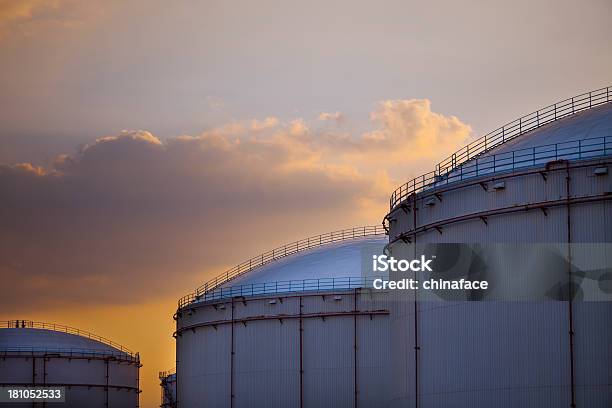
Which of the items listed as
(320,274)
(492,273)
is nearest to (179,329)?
(320,274)

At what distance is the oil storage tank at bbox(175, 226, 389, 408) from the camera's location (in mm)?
59562

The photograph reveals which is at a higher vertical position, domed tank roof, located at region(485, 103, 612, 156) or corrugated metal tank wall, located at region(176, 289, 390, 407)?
domed tank roof, located at region(485, 103, 612, 156)

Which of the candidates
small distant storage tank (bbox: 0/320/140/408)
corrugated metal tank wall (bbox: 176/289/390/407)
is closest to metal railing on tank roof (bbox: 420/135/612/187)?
corrugated metal tank wall (bbox: 176/289/390/407)

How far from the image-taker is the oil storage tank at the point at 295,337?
195 feet

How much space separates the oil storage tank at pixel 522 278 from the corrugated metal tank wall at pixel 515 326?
0.04 meters

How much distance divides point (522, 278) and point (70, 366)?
46636 mm

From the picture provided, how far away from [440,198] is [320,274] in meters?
17.6

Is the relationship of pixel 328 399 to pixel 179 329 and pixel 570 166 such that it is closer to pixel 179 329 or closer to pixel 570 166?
pixel 179 329

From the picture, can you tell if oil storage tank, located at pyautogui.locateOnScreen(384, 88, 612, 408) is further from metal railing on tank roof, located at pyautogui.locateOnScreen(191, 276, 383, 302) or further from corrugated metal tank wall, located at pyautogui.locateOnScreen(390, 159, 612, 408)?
Answer: metal railing on tank roof, located at pyautogui.locateOnScreen(191, 276, 383, 302)

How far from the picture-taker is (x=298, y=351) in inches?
2408

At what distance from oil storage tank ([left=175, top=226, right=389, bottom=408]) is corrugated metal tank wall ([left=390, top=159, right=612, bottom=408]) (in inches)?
465

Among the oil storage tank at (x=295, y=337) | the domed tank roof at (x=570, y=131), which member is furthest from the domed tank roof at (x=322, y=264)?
the domed tank roof at (x=570, y=131)

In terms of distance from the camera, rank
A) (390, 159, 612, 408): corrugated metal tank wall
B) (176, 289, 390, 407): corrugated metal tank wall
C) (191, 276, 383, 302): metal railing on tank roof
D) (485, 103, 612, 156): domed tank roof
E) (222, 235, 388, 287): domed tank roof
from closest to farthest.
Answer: (390, 159, 612, 408): corrugated metal tank wall < (485, 103, 612, 156): domed tank roof < (176, 289, 390, 407): corrugated metal tank wall < (191, 276, 383, 302): metal railing on tank roof < (222, 235, 388, 287): domed tank roof

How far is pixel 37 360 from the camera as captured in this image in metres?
80.6
